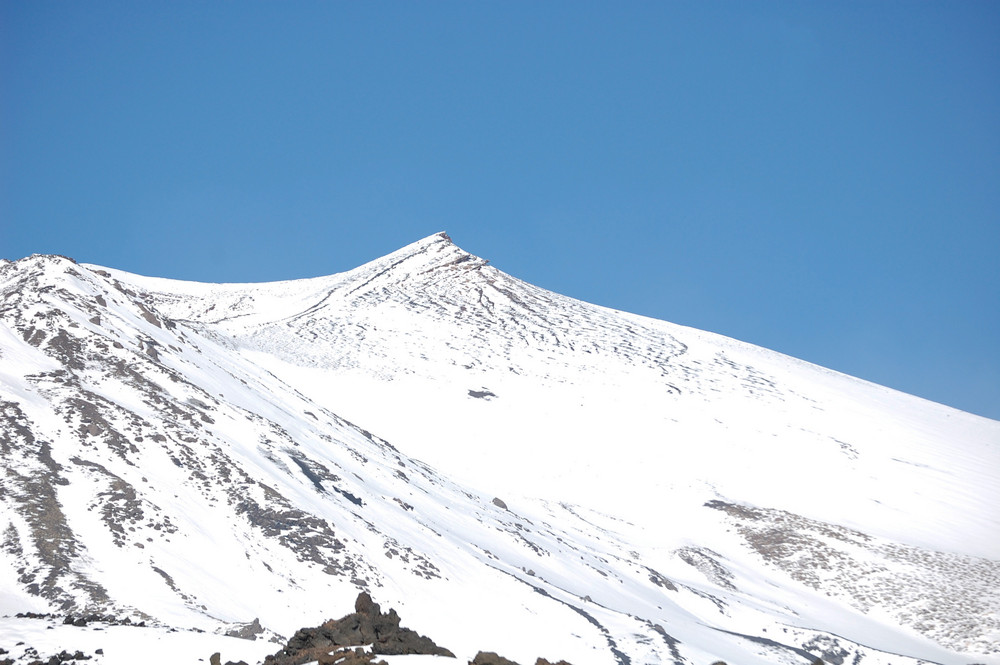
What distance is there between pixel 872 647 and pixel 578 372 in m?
38.0

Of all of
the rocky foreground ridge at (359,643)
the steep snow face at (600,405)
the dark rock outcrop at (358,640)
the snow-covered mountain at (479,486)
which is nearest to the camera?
the rocky foreground ridge at (359,643)

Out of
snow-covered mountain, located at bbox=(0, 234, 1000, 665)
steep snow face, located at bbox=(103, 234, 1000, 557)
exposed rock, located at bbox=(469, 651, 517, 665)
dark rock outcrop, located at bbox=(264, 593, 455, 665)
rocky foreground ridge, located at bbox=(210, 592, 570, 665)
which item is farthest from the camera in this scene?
steep snow face, located at bbox=(103, 234, 1000, 557)

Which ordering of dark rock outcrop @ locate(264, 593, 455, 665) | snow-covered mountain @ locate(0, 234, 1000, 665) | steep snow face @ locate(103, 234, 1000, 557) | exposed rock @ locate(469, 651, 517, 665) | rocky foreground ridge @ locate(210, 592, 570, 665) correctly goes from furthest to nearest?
1. steep snow face @ locate(103, 234, 1000, 557)
2. snow-covered mountain @ locate(0, 234, 1000, 665)
3. dark rock outcrop @ locate(264, 593, 455, 665)
4. exposed rock @ locate(469, 651, 517, 665)
5. rocky foreground ridge @ locate(210, 592, 570, 665)

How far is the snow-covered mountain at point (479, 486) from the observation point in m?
28.4

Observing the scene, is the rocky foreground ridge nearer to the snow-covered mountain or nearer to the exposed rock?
the exposed rock

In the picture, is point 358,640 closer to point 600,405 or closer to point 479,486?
point 479,486

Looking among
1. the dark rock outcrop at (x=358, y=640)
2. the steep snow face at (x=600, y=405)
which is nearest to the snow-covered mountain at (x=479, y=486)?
the steep snow face at (x=600, y=405)

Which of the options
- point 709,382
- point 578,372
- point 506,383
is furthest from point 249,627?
point 709,382

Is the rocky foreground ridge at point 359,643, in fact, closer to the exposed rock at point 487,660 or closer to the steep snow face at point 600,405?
the exposed rock at point 487,660

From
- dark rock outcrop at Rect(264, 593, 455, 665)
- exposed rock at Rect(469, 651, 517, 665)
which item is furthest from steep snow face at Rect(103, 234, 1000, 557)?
exposed rock at Rect(469, 651, 517, 665)

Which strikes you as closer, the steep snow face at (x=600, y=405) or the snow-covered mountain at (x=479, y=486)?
the snow-covered mountain at (x=479, y=486)

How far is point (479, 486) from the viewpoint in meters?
51.2

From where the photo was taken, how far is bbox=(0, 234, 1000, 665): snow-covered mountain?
93.2ft

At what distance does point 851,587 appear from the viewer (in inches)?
1831
